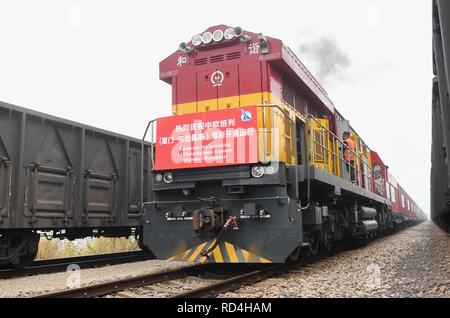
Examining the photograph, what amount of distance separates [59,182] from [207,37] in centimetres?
376

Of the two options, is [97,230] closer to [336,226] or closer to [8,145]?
[8,145]

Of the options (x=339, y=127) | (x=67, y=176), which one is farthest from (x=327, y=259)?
(x=67, y=176)

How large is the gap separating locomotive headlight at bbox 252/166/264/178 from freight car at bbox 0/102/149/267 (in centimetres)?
238

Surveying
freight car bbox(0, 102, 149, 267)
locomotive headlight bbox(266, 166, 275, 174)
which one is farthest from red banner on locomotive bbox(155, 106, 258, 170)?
freight car bbox(0, 102, 149, 267)

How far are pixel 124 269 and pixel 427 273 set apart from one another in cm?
497

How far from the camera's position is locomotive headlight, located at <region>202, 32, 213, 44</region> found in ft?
22.9

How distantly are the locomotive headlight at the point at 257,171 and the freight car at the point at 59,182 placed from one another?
238 cm

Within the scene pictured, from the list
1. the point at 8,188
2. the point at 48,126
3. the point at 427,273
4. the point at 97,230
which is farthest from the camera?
the point at 97,230

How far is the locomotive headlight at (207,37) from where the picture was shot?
22.9 ft

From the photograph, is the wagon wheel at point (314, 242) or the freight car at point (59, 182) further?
the wagon wheel at point (314, 242)

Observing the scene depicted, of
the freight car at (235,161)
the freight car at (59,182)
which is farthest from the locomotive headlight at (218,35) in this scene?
the freight car at (59,182)

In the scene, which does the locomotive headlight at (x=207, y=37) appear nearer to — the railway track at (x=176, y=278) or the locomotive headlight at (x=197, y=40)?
the locomotive headlight at (x=197, y=40)

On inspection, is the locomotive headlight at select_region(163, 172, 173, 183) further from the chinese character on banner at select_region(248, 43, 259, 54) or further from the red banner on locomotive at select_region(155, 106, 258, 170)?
the chinese character on banner at select_region(248, 43, 259, 54)
